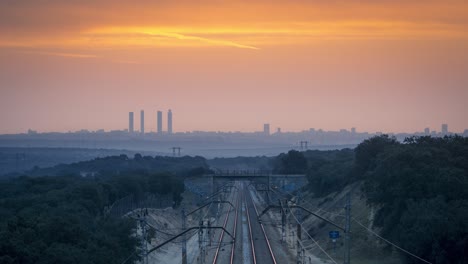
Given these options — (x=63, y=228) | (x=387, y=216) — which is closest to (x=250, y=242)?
(x=387, y=216)

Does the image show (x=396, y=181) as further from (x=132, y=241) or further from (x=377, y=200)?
(x=132, y=241)

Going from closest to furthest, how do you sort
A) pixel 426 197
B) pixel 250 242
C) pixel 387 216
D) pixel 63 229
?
1. pixel 63 229
2. pixel 426 197
3. pixel 387 216
4. pixel 250 242

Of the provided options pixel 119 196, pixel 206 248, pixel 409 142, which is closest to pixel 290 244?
pixel 206 248

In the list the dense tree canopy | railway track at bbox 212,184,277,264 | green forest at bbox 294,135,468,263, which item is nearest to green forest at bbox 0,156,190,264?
the dense tree canopy

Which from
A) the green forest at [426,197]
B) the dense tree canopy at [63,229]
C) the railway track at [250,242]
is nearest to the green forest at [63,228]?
the dense tree canopy at [63,229]

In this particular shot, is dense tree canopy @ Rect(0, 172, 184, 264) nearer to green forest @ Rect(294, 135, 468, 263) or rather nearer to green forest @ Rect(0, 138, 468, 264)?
green forest @ Rect(0, 138, 468, 264)

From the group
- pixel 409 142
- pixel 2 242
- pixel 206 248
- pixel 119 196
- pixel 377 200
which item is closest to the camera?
pixel 2 242

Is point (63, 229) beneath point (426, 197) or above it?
beneath

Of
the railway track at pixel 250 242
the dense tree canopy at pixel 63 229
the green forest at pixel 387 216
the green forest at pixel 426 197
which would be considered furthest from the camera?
the railway track at pixel 250 242

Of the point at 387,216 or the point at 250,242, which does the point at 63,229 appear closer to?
the point at 387,216

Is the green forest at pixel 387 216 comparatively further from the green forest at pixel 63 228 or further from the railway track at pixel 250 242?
the railway track at pixel 250 242

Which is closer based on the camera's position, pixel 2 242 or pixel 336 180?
pixel 2 242
